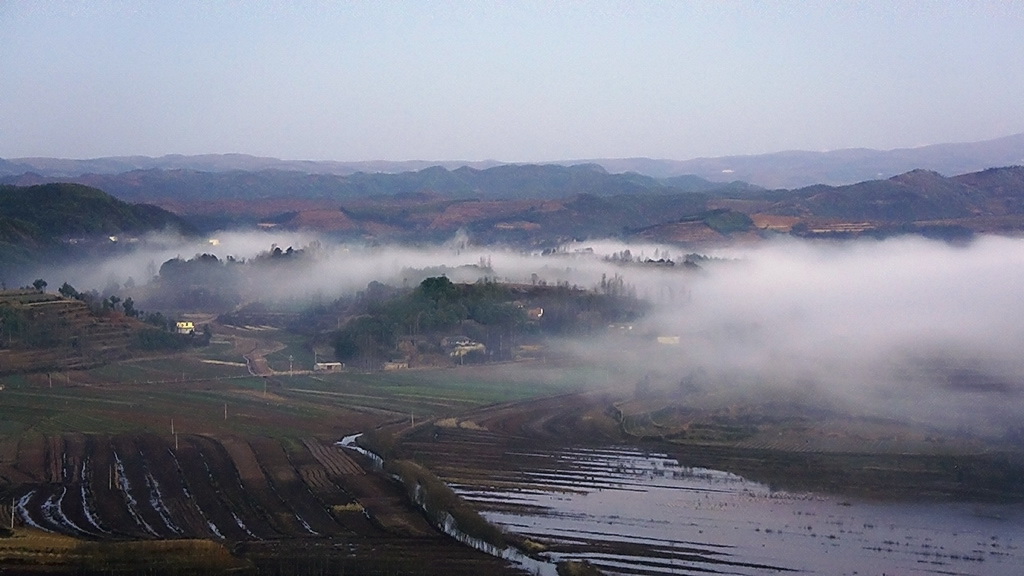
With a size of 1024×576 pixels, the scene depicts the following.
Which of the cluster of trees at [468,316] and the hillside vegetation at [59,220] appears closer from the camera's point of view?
the cluster of trees at [468,316]

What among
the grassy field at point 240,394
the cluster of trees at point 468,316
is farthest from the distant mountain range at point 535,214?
the grassy field at point 240,394

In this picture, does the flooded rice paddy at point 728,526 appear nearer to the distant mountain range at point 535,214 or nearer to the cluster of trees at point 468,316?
the cluster of trees at point 468,316

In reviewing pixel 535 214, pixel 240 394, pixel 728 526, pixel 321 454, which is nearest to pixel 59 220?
pixel 535 214

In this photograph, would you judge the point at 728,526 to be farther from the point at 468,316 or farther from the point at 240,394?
the point at 468,316

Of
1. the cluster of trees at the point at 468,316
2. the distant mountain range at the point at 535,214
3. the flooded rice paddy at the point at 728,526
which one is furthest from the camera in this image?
the distant mountain range at the point at 535,214

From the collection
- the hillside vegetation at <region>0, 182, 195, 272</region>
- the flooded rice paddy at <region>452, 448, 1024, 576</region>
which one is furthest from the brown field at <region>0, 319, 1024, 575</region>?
the hillside vegetation at <region>0, 182, 195, 272</region>

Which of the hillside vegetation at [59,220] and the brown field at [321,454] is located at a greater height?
the hillside vegetation at [59,220]

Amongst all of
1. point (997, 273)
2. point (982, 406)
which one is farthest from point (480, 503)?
point (997, 273)

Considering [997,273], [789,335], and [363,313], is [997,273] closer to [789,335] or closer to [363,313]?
[789,335]

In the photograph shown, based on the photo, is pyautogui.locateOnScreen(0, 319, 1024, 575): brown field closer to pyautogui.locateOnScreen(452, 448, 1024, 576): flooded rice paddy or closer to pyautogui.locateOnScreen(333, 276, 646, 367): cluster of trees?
pyautogui.locateOnScreen(452, 448, 1024, 576): flooded rice paddy
